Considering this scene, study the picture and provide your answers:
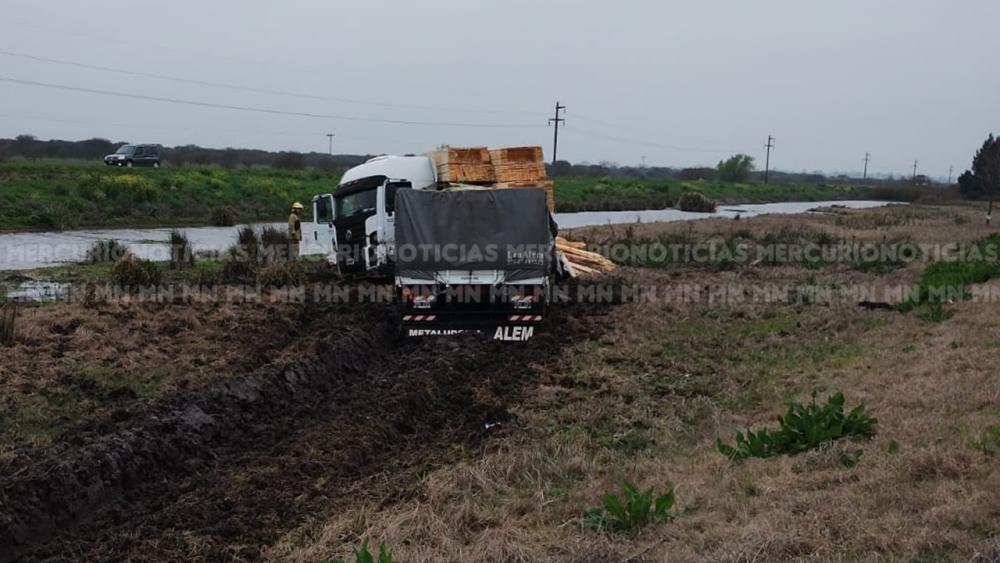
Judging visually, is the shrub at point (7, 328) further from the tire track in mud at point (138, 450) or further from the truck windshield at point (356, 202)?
the truck windshield at point (356, 202)

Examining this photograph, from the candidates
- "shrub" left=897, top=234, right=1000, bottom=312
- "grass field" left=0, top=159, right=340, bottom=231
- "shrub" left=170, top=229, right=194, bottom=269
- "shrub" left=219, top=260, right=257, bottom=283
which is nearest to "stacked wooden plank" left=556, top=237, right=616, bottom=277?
"shrub" left=219, top=260, right=257, bottom=283

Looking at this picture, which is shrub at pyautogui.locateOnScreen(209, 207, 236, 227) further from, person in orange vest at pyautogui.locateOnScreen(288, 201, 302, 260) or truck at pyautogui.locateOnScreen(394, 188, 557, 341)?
truck at pyautogui.locateOnScreen(394, 188, 557, 341)

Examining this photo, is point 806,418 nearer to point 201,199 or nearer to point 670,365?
point 670,365

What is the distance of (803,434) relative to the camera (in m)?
7.11

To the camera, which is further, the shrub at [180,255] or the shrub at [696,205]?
the shrub at [696,205]

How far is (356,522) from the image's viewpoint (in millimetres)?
6188

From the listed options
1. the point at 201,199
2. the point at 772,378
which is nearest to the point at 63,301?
the point at 772,378

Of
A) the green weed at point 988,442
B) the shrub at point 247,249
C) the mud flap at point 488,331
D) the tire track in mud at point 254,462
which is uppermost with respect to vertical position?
the shrub at point 247,249

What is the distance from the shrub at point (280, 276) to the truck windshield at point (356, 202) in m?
1.61

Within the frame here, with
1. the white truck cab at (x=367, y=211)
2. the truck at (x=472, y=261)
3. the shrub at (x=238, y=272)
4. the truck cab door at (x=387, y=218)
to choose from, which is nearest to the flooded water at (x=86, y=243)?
the white truck cab at (x=367, y=211)

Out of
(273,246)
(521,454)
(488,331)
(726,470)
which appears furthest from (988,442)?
(273,246)

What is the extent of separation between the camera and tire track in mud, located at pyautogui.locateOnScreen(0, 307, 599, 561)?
6383 mm

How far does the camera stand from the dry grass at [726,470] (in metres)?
4.97

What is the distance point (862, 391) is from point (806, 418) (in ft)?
8.13
